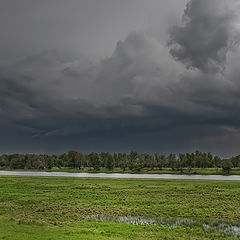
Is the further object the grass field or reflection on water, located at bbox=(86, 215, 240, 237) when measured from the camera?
reflection on water, located at bbox=(86, 215, 240, 237)

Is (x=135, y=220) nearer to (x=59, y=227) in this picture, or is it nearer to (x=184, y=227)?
(x=184, y=227)

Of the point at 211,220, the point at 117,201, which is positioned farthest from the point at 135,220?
the point at 117,201

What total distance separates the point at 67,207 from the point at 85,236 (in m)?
18.3

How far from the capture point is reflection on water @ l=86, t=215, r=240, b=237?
104 feet

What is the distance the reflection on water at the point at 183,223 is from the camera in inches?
1245

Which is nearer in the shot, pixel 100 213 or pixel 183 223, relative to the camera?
pixel 183 223

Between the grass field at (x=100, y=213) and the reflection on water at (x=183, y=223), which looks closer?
the grass field at (x=100, y=213)

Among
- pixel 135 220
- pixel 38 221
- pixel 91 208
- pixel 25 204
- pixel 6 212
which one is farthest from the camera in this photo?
pixel 25 204

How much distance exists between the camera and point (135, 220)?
36.6m

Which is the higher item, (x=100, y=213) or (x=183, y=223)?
(x=100, y=213)

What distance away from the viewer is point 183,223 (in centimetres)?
3503

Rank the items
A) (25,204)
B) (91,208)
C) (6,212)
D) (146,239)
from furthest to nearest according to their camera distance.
Answer: (25,204) < (91,208) < (6,212) < (146,239)

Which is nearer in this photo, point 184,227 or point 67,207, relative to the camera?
point 184,227

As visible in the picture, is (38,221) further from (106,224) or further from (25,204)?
(25,204)
